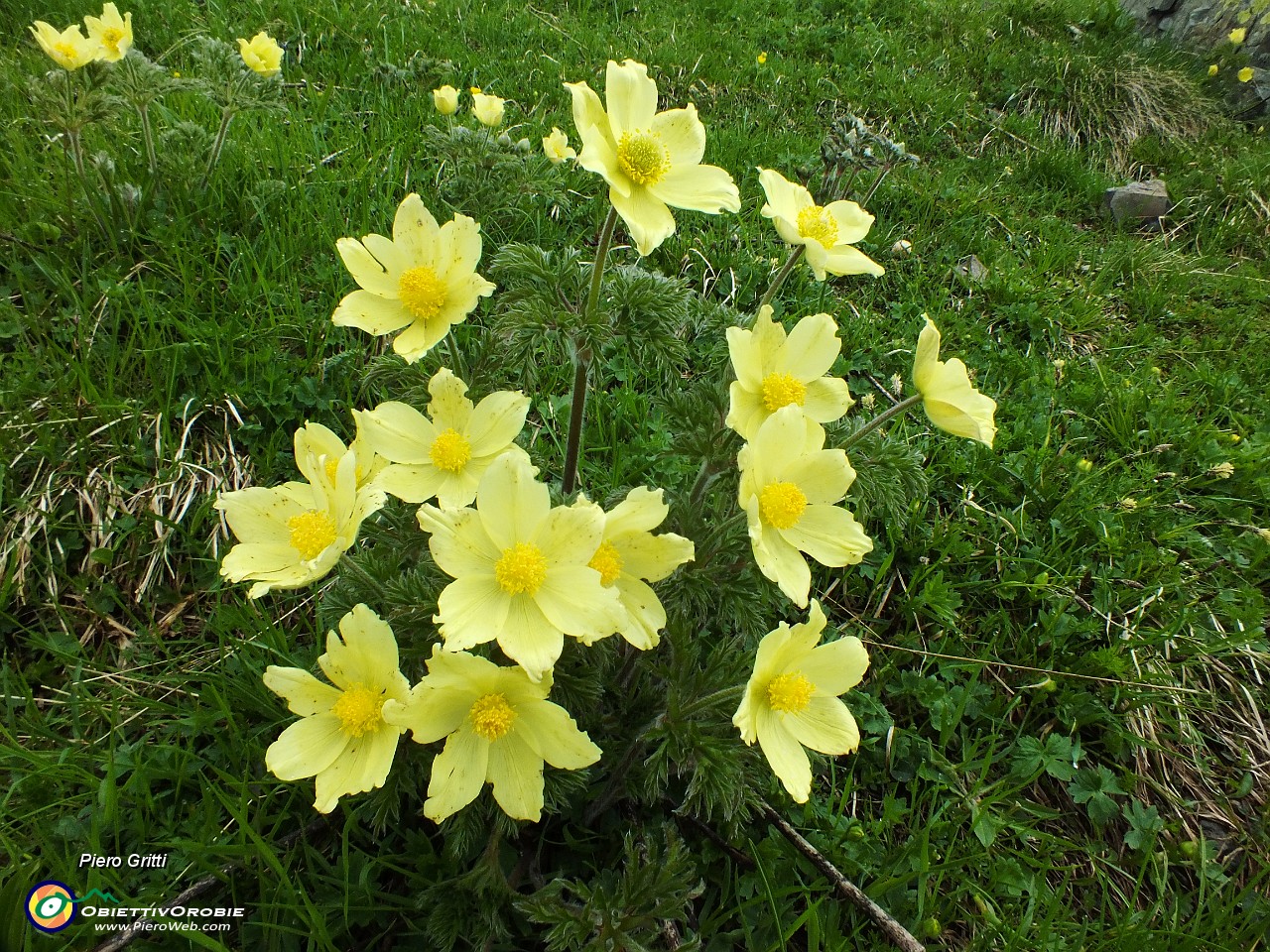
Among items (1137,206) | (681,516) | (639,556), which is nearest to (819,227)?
(681,516)

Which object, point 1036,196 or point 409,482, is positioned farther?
point 1036,196

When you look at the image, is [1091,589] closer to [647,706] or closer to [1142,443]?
[1142,443]

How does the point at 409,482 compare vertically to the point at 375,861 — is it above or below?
above

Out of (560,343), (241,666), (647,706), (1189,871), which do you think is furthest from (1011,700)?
(241,666)

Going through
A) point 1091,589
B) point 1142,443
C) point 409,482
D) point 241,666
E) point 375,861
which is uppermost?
point 409,482

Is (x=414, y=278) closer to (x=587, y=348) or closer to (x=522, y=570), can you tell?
(x=587, y=348)

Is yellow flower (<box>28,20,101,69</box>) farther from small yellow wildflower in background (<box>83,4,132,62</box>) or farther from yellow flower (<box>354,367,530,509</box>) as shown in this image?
yellow flower (<box>354,367,530,509</box>)

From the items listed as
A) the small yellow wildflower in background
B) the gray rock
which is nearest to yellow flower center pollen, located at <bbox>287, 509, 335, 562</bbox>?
the small yellow wildflower in background
